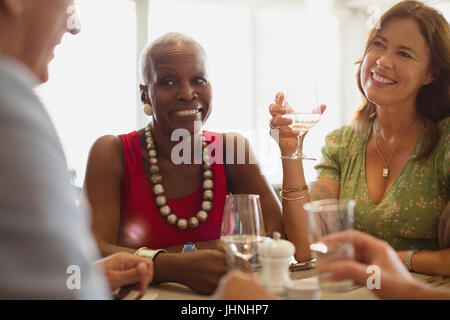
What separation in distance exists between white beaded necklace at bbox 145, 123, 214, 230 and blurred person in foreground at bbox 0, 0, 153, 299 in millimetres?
1120

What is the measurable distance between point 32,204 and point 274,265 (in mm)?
716

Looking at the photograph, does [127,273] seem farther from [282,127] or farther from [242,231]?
[282,127]

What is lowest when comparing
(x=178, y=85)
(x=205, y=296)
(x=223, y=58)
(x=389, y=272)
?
(x=205, y=296)

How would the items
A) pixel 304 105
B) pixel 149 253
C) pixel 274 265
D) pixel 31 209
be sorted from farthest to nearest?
1. pixel 304 105
2. pixel 149 253
3. pixel 274 265
4. pixel 31 209

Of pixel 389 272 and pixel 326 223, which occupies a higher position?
pixel 326 223

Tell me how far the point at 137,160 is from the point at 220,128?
127 inches

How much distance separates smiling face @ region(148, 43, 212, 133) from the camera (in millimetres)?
1769

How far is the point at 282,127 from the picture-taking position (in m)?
1.80

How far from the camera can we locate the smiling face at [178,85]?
177cm

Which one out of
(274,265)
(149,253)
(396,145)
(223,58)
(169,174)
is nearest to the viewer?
(274,265)

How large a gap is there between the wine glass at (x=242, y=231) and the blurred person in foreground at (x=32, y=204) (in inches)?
21.0

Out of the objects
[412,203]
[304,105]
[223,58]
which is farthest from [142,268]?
[223,58]

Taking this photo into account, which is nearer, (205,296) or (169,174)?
(205,296)
